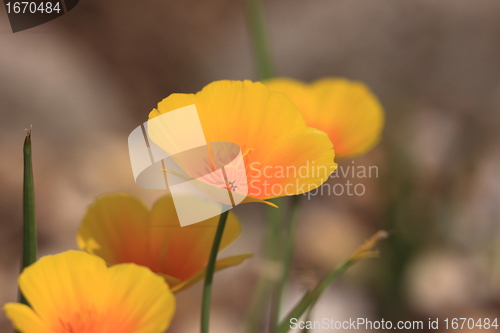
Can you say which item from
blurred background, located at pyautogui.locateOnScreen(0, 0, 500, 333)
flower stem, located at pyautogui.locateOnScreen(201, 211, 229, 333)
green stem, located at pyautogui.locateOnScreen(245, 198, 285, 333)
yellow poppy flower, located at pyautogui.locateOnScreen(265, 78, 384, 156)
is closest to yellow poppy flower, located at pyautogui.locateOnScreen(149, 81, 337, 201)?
flower stem, located at pyautogui.locateOnScreen(201, 211, 229, 333)

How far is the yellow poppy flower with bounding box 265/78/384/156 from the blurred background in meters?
0.37

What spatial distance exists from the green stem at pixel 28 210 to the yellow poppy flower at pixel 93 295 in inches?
1.1

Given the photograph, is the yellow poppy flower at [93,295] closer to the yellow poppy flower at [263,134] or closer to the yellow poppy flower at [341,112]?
the yellow poppy flower at [263,134]

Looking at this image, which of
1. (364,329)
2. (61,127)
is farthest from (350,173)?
(61,127)

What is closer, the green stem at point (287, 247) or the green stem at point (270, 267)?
the green stem at point (287, 247)

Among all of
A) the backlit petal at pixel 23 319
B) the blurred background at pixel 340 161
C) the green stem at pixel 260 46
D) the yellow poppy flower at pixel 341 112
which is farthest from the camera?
the blurred background at pixel 340 161

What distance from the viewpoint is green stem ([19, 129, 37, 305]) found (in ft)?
0.72

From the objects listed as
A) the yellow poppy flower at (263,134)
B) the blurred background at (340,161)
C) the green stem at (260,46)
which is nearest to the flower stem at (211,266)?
the yellow poppy flower at (263,134)

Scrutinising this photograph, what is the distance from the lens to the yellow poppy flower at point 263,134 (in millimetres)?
223

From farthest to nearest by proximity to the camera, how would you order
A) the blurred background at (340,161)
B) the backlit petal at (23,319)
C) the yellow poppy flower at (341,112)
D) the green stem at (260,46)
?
the blurred background at (340,161), the green stem at (260,46), the yellow poppy flower at (341,112), the backlit petal at (23,319)

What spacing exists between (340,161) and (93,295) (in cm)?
93

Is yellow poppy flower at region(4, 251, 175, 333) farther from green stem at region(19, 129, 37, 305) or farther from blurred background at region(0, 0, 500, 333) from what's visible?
blurred background at region(0, 0, 500, 333)

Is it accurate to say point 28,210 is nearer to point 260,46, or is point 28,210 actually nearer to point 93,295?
point 93,295

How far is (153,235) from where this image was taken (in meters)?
0.28
